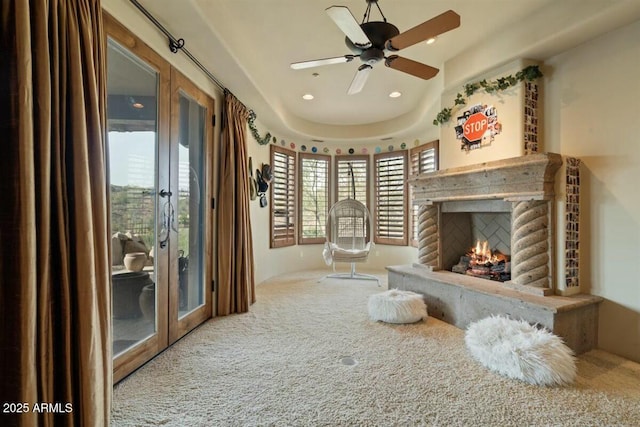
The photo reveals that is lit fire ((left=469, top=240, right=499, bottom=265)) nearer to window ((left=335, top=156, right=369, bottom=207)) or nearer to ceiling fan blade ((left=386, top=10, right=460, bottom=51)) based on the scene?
ceiling fan blade ((left=386, top=10, right=460, bottom=51))

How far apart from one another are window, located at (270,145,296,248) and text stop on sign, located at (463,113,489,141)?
2.98 m

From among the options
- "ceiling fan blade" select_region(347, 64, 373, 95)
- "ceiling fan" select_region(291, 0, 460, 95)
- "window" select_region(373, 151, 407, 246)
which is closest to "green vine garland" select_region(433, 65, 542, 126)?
"ceiling fan" select_region(291, 0, 460, 95)

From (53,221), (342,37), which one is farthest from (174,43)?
(53,221)

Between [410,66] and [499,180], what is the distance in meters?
1.31

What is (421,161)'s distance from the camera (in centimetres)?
516

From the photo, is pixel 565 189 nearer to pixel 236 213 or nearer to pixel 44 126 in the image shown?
pixel 236 213

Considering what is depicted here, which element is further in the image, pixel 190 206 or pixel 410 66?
pixel 190 206

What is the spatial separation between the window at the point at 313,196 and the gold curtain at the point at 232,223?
2.42 metres

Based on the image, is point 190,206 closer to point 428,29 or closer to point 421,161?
point 428,29

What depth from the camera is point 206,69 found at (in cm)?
293

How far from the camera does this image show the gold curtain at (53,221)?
3.56ft

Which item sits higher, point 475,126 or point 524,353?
point 475,126

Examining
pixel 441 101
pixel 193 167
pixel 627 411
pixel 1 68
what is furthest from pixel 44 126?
pixel 441 101

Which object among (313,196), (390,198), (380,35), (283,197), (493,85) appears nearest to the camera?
(380,35)
